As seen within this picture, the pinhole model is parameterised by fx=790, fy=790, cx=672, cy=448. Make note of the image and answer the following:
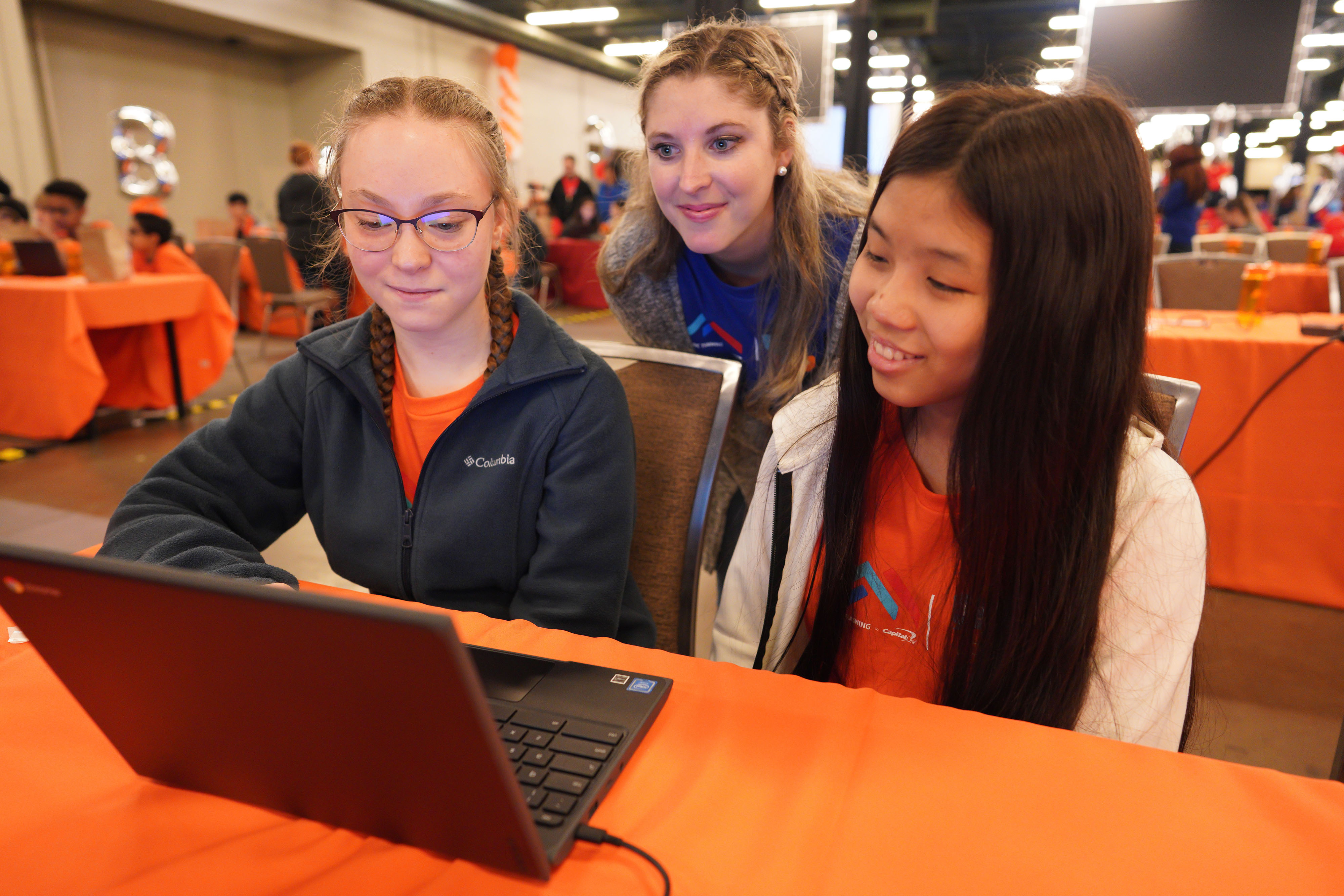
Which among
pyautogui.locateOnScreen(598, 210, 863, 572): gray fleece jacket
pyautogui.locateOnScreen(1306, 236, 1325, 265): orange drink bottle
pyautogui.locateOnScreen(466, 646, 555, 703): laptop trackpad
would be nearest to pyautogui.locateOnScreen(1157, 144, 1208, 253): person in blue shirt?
pyautogui.locateOnScreen(1306, 236, 1325, 265): orange drink bottle

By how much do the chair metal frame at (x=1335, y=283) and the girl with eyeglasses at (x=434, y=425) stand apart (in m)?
3.60

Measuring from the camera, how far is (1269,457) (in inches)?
89.3

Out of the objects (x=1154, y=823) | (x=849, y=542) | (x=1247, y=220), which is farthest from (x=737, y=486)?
(x=1247, y=220)

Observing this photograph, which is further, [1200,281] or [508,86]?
[508,86]

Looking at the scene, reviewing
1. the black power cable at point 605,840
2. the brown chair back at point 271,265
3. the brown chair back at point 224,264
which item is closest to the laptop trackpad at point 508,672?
the black power cable at point 605,840

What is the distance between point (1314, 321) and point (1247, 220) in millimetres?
5967

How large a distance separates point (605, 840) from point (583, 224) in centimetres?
860

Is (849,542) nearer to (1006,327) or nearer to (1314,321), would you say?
(1006,327)

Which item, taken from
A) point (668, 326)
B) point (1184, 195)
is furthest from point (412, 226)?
point (1184, 195)

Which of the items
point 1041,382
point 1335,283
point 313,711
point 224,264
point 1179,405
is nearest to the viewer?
point 313,711

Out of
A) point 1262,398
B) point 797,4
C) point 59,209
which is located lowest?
point 1262,398

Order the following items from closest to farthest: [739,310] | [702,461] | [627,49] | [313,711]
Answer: [313,711] → [702,461] → [739,310] → [627,49]

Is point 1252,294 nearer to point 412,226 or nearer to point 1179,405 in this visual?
point 1179,405

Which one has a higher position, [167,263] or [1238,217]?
[1238,217]
